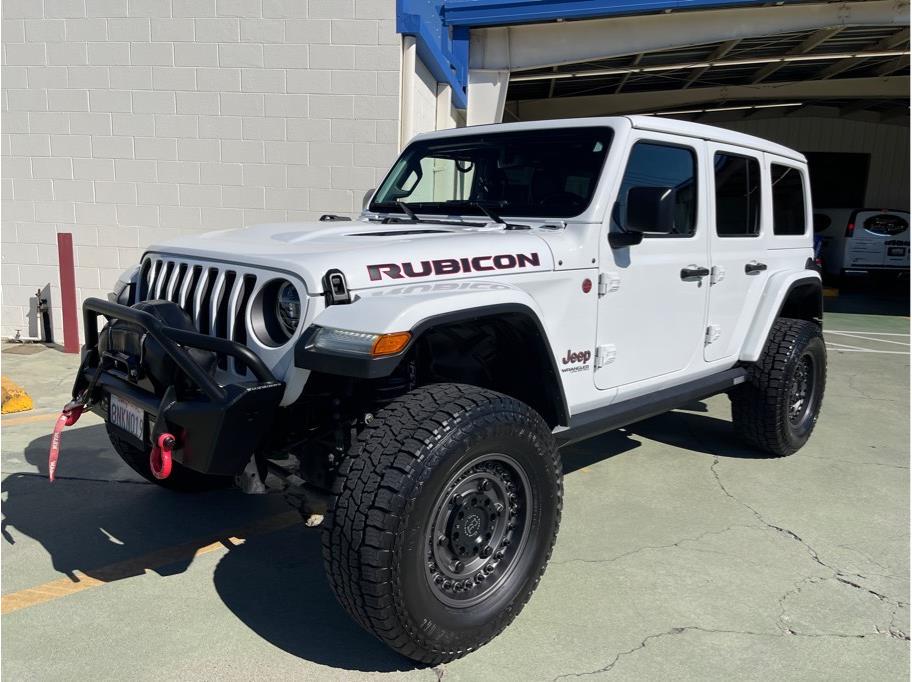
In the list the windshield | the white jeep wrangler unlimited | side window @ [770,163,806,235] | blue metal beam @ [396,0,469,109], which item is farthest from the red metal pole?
side window @ [770,163,806,235]

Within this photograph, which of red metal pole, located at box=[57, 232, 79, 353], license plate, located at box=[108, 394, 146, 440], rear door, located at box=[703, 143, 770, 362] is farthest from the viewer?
red metal pole, located at box=[57, 232, 79, 353]

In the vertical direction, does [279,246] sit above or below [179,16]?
below

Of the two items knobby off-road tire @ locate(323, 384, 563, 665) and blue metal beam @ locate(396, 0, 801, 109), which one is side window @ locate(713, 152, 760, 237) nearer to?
knobby off-road tire @ locate(323, 384, 563, 665)

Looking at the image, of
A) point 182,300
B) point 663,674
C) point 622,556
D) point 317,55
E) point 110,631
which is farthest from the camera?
point 317,55

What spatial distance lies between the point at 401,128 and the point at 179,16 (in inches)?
96.1

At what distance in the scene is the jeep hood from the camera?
8.57ft

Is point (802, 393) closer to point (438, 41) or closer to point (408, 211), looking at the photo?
point (408, 211)

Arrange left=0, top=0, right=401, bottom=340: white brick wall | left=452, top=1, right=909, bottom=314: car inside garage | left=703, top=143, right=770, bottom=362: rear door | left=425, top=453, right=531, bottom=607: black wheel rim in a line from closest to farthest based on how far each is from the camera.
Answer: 1. left=425, top=453, right=531, bottom=607: black wheel rim
2. left=703, top=143, right=770, bottom=362: rear door
3. left=0, top=0, right=401, bottom=340: white brick wall
4. left=452, top=1, right=909, bottom=314: car inside garage

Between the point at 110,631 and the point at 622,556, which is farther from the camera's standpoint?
the point at 622,556

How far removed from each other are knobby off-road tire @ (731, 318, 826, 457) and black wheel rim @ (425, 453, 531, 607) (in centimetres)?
241

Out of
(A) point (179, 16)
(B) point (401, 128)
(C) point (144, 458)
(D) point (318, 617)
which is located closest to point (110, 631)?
(D) point (318, 617)

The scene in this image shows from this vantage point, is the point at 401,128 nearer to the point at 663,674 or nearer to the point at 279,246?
the point at 279,246

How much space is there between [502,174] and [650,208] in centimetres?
87

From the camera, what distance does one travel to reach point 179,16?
7.30 m
